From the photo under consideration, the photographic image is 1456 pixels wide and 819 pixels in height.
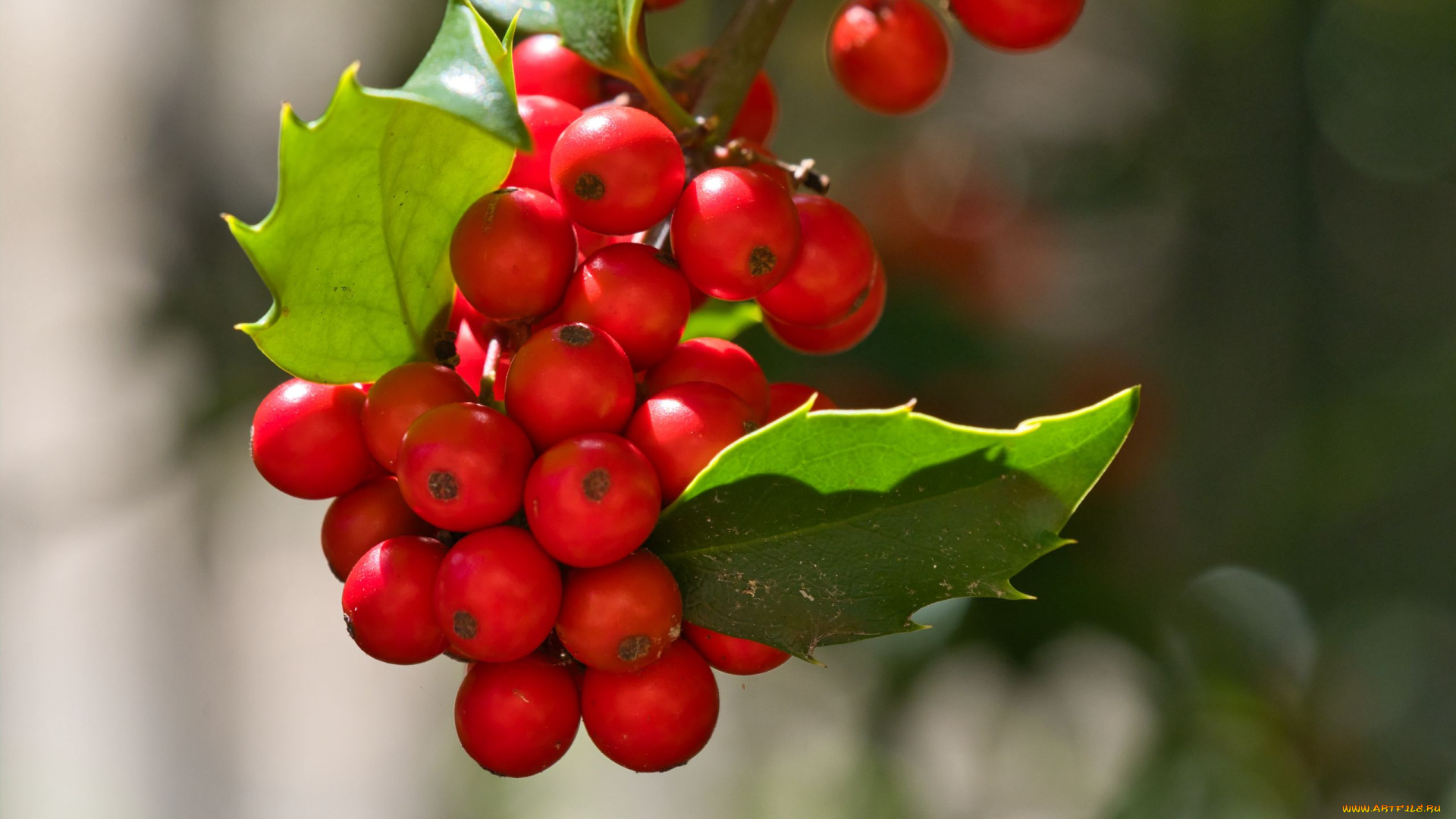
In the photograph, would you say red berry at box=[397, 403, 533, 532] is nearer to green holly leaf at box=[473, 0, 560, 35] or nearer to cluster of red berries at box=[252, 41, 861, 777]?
cluster of red berries at box=[252, 41, 861, 777]

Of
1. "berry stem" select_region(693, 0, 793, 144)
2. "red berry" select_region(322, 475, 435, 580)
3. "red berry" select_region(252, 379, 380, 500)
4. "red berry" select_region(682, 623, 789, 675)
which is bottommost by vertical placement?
"red berry" select_region(682, 623, 789, 675)

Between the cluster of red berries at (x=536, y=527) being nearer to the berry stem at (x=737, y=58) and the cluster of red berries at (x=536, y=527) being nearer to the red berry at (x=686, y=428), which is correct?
the red berry at (x=686, y=428)

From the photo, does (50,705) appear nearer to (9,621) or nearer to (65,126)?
(9,621)

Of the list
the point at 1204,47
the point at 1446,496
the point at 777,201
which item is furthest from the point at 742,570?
the point at 1204,47

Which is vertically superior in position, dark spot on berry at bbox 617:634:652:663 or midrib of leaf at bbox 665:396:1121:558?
midrib of leaf at bbox 665:396:1121:558

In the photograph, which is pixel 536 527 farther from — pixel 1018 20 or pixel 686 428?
pixel 1018 20

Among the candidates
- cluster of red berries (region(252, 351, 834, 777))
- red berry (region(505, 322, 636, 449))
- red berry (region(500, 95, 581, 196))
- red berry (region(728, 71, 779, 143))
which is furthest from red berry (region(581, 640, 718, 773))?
red berry (region(728, 71, 779, 143))

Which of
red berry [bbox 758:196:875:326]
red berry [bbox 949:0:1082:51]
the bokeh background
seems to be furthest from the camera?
the bokeh background
